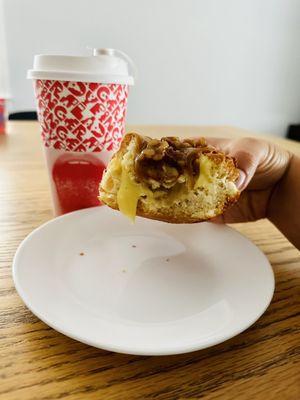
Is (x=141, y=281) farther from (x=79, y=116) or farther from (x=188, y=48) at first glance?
(x=188, y=48)

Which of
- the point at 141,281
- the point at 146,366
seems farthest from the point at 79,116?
the point at 146,366

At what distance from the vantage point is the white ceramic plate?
415 mm

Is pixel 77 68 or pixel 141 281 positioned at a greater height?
pixel 77 68

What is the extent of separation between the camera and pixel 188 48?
340 centimetres

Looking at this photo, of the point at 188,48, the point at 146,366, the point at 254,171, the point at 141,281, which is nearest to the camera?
the point at 146,366

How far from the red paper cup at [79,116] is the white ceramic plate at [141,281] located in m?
0.10

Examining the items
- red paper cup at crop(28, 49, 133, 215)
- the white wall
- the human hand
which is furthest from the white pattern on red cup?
the white wall

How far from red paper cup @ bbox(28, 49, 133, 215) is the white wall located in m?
2.48

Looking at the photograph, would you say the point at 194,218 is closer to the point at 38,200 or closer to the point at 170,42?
the point at 38,200

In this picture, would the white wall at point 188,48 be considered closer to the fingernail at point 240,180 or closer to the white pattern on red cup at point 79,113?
the white pattern on red cup at point 79,113

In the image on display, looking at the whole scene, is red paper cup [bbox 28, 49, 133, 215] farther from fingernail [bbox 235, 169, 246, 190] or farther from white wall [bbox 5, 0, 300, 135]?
white wall [bbox 5, 0, 300, 135]

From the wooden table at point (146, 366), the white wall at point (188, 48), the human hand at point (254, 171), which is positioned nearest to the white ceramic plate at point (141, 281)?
the wooden table at point (146, 366)

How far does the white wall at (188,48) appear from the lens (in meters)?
2.89

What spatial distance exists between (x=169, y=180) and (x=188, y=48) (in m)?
3.17
